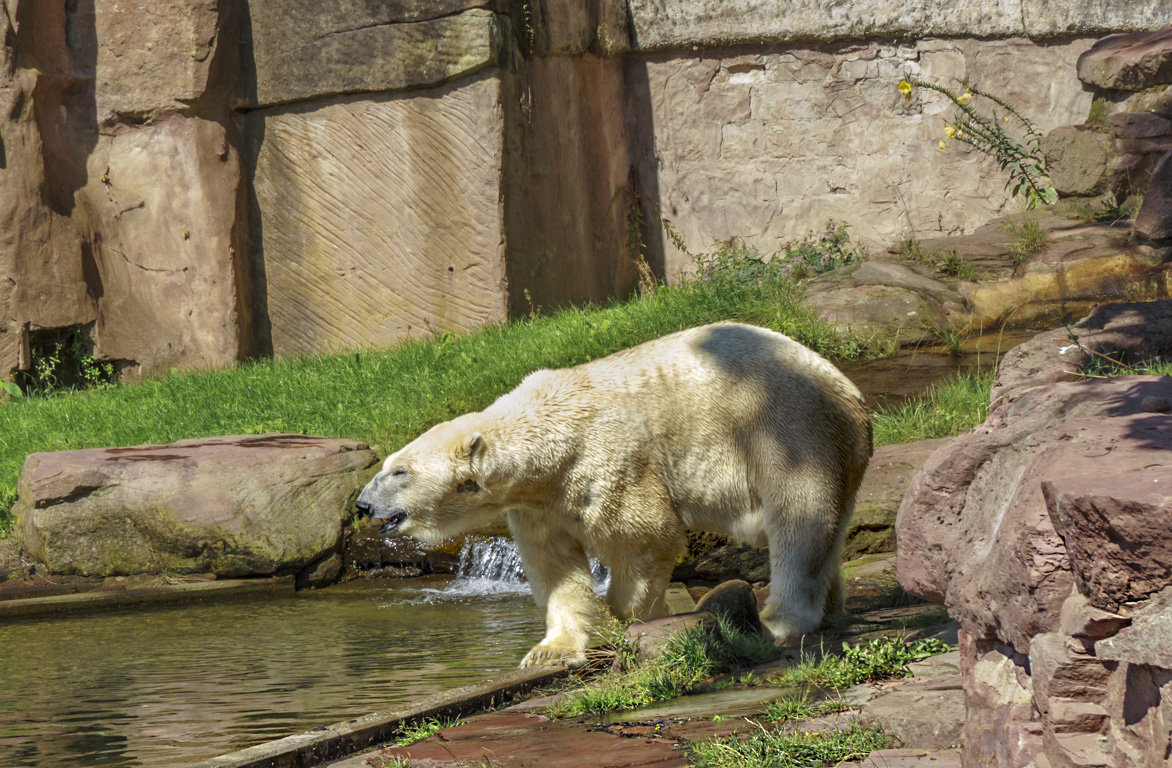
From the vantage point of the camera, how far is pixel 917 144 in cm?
1207

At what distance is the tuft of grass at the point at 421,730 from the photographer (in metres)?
3.77

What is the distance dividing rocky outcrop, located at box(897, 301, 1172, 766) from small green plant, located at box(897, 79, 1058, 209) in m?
8.02

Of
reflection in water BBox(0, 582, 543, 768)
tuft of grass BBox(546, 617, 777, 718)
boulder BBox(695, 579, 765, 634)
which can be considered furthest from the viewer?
boulder BBox(695, 579, 765, 634)

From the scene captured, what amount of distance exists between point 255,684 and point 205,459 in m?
2.91

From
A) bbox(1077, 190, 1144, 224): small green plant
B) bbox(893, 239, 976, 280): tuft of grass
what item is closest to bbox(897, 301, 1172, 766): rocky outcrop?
bbox(893, 239, 976, 280): tuft of grass

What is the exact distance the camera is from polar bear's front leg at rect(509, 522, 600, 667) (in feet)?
16.1

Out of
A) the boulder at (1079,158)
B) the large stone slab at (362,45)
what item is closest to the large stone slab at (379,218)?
the large stone slab at (362,45)

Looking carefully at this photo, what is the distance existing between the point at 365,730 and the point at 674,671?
40.4 inches

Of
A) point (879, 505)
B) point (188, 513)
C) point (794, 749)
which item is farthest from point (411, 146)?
point (794, 749)

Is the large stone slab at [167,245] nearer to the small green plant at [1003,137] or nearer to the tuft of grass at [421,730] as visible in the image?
the small green plant at [1003,137]

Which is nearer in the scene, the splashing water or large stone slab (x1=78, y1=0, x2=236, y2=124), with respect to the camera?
the splashing water

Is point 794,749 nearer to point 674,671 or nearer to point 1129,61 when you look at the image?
point 674,671

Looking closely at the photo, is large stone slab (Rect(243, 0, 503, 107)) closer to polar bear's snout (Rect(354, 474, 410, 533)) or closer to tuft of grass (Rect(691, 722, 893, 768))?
polar bear's snout (Rect(354, 474, 410, 533))

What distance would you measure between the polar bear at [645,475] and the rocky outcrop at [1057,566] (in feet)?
5.40
